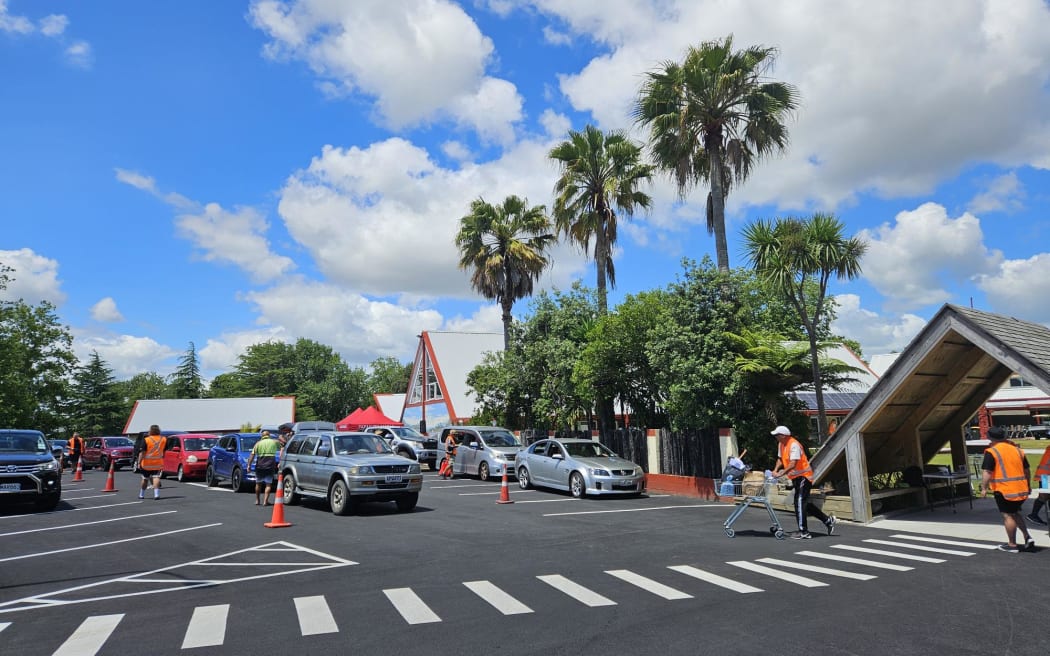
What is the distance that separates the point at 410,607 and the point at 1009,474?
8.42 m

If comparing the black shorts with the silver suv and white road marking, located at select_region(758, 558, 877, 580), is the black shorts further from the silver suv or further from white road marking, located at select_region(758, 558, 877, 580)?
the silver suv

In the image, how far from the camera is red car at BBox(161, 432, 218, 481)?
2358 cm

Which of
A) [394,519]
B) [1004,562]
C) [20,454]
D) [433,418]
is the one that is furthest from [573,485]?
[433,418]

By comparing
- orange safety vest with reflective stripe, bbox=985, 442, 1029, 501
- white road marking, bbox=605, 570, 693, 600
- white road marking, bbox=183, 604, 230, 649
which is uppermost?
orange safety vest with reflective stripe, bbox=985, 442, 1029, 501

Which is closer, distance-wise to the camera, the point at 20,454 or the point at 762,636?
the point at 762,636

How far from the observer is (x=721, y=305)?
18.1 metres

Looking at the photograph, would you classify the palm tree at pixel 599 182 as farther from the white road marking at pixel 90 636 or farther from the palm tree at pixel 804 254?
the white road marking at pixel 90 636

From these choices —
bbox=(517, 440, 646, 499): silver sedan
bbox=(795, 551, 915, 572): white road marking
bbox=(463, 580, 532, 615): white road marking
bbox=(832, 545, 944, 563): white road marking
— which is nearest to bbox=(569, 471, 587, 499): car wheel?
bbox=(517, 440, 646, 499): silver sedan

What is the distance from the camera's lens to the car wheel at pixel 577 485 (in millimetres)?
17766

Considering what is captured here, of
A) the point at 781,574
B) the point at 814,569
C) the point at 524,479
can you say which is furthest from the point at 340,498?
the point at 814,569

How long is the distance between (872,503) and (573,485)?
7185 mm

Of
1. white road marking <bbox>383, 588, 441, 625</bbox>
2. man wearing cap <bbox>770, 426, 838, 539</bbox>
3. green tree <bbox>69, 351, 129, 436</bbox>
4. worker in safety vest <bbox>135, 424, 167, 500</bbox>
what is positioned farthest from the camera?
green tree <bbox>69, 351, 129, 436</bbox>

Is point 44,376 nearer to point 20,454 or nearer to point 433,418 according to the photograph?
point 433,418

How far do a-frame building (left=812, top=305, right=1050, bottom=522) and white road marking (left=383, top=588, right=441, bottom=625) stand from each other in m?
9.26
